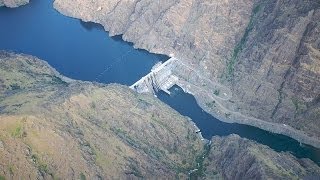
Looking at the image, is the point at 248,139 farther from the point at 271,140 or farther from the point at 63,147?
the point at 63,147

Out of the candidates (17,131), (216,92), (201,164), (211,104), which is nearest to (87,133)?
(17,131)

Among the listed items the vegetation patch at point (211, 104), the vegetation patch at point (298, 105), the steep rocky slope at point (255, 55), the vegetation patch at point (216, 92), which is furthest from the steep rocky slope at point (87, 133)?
the vegetation patch at point (298, 105)

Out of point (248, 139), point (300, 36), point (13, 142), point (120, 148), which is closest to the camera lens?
point (13, 142)

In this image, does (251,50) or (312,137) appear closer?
(312,137)

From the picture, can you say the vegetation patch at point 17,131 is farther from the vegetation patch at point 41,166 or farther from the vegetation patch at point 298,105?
the vegetation patch at point 298,105

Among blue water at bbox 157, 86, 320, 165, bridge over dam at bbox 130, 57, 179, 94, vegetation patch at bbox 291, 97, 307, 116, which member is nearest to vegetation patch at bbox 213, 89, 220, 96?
blue water at bbox 157, 86, 320, 165

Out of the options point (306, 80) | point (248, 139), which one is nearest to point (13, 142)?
point (248, 139)
